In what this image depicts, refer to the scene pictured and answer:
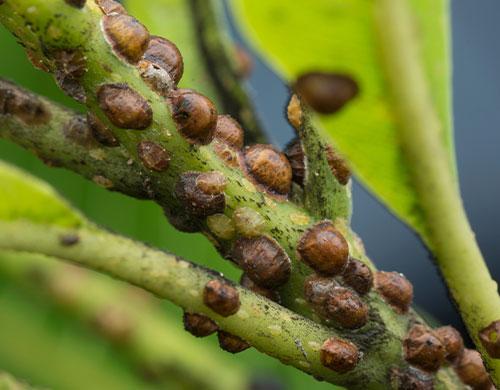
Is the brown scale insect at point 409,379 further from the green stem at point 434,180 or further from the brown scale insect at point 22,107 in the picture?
the brown scale insect at point 22,107

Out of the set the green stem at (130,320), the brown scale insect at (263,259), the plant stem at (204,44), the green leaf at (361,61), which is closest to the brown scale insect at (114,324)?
the green stem at (130,320)

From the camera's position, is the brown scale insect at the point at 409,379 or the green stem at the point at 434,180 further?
the brown scale insect at the point at 409,379

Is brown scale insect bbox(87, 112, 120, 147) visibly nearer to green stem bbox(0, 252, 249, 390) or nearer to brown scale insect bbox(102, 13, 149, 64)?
brown scale insect bbox(102, 13, 149, 64)

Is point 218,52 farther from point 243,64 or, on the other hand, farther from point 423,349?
point 423,349

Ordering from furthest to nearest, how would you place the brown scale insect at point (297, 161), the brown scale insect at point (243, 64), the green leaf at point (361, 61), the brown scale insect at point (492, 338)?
the brown scale insect at point (243, 64), the brown scale insect at point (297, 161), the brown scale insect at point (492, 338), the green leaf at point (361, 61)

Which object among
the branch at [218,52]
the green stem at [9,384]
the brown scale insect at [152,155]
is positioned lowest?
the green stem at [9,384]

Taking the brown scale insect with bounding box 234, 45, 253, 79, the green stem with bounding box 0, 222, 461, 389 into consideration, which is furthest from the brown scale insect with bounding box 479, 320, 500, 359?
the brown scale insect with bounding box 234, 45, 253, 79

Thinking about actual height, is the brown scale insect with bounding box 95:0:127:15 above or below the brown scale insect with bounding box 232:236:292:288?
above

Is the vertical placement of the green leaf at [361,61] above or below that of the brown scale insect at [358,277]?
above
